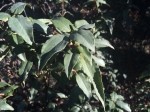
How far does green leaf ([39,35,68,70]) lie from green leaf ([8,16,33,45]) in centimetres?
7

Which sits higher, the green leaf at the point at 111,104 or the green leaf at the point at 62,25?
the green leaf at the point at 62,25

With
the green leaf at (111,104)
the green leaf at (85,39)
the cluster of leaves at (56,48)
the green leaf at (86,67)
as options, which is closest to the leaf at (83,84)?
the cluster of leaves at (56,48)

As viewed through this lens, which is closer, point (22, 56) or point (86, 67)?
point (86, 67)

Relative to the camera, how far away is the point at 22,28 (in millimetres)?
1242

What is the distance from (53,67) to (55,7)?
168 cm

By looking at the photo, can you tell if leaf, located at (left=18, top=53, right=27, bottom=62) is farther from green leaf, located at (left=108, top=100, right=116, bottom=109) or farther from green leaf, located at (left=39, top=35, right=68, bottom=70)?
green leaf, located at (left=108, top=100, right=116, bottom=109)

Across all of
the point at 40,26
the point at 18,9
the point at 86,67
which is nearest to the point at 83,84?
the point at 86,67

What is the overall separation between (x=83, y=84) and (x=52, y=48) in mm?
305

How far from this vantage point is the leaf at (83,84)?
4.64 feet

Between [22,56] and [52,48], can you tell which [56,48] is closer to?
[52,48]

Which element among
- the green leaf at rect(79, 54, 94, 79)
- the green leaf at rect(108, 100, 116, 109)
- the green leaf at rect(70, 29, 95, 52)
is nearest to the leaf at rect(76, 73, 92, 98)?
the green leaf at rect(79, 54, 94, 79)

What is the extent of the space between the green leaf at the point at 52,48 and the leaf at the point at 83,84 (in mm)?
271

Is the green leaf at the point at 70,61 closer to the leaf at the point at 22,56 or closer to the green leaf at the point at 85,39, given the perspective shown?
the green leaf at the point at 85,39

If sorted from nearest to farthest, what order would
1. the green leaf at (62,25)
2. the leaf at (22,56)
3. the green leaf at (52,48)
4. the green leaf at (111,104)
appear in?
the green leaf at (52,48), the green leaf at (62,25), the leaf at (22,56), the green leaf at (111,104)
